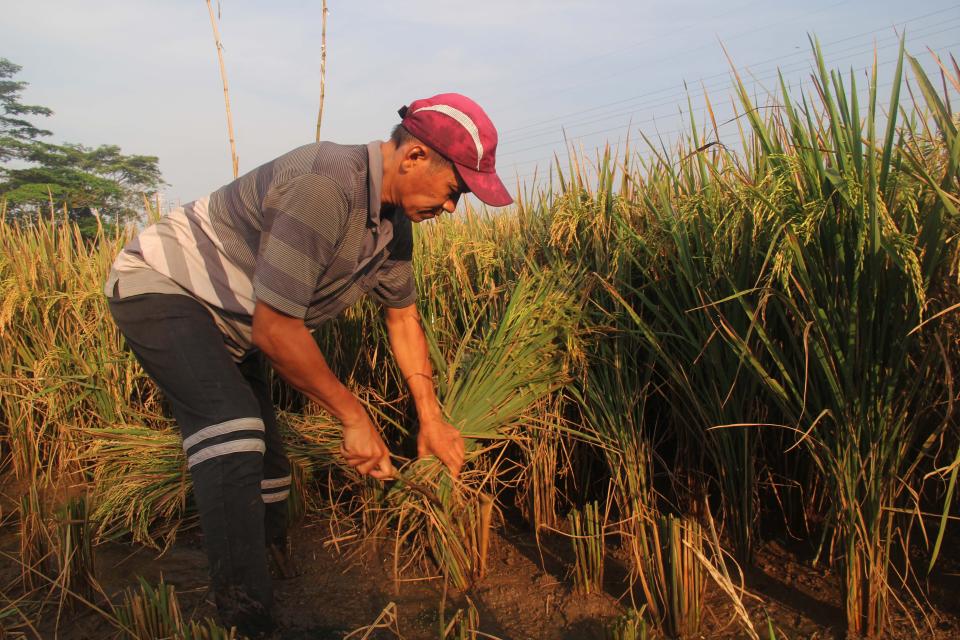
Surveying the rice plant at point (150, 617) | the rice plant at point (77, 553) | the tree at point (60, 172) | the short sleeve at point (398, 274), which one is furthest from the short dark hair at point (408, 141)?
the tree at point (60, 172)

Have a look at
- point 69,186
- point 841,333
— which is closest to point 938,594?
point 841,333

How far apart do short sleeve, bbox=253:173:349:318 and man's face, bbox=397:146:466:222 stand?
0.67 feet

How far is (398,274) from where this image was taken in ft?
8.31

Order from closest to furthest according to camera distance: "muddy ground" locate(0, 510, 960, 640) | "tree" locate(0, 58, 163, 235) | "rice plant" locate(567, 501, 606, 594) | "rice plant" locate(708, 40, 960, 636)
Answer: "rice plant" locate(708, 40, 960, 636)
"muddy ground" locate(0, 510, 960, 640)
"rice plant" locate(567, 501, 606, 594)
"tree" locate(0, 58, 163, 235)

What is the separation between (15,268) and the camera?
4484 millimetres

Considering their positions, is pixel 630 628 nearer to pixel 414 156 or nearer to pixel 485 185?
pixel 485 185

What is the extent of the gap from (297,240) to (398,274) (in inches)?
26.0

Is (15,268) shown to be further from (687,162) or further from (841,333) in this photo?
(841,333)

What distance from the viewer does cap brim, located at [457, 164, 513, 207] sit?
1990mm

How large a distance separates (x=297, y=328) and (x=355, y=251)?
0.35 metres

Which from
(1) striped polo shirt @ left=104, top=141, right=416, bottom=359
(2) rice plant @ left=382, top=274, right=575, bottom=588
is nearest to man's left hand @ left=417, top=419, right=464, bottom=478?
(2) rice plant @ left=382, top=274, right=575, bottom=588

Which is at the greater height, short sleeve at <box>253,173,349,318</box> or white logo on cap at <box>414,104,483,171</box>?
Result: white logo on cap at <box>414,104,483,171</box>

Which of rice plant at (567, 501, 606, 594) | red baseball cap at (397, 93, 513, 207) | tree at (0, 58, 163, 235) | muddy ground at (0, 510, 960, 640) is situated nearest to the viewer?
red baseball cap at (397, 93, 513, 207)

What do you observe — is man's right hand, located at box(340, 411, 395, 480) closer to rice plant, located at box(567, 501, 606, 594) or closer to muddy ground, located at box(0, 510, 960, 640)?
muddy ground, located at box(0, 510, 960, 640)
